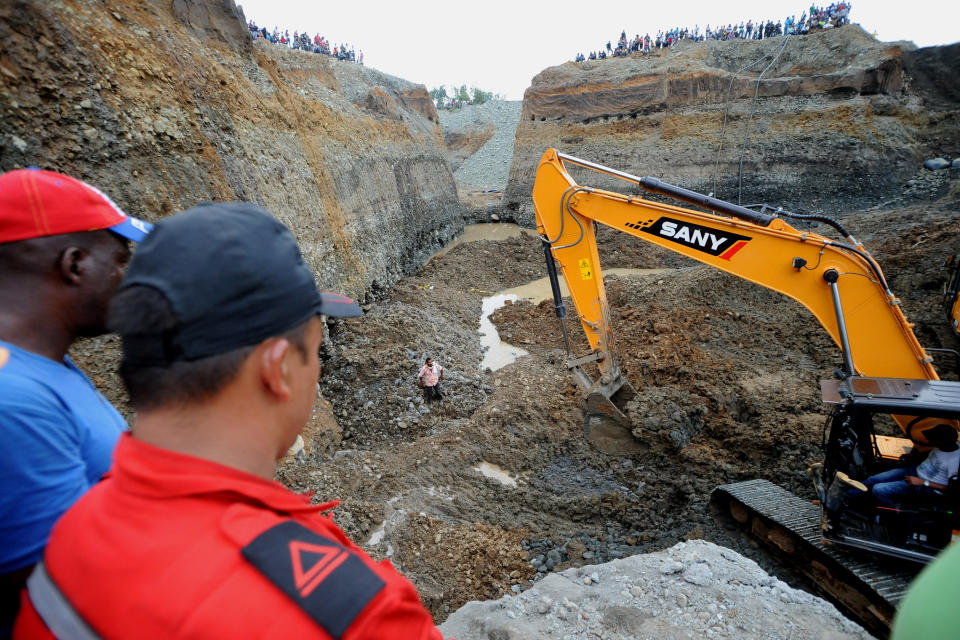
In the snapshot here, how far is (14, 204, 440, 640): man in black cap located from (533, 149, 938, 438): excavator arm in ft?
16.4

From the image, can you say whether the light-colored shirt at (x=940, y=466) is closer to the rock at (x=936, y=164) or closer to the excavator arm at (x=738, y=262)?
the excavator arm at (x=738, y=262)

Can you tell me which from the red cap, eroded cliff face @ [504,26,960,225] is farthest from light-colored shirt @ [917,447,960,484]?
eroded cliff face @ [504,26,960,225]

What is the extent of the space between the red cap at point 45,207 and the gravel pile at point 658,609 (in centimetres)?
284

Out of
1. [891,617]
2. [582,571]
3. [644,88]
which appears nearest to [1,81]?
[582,571]

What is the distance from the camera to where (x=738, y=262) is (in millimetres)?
5098

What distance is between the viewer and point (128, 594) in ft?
2.39

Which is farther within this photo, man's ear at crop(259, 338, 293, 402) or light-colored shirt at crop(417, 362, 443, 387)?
light-colored shirt at crop(417, 362, 443, 387)

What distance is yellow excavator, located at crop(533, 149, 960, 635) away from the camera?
12.7 feet

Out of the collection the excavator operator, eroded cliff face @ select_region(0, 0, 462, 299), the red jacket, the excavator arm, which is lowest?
the excavator operator

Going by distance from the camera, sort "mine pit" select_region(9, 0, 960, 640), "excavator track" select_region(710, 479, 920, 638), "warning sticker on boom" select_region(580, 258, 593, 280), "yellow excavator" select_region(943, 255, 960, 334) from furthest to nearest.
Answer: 1. "yellow excavator" select_region(943, 255, 960, 334)
2. "warning sticker on boom" select_region(580, 258, 593, 280)
3. "mine pit" select_region(9, 0, 960, 640)
4. "excavator track" select_region(710, 479, 920, 638)

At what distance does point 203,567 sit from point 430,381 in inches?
278

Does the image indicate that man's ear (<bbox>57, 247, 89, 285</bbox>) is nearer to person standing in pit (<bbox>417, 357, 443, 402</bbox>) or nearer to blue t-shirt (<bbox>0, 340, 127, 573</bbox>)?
blue t-shirt (<bbox>0, 340, 127, 573</bbox>)

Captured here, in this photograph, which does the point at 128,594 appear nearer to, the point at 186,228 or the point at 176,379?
the point at 176,379

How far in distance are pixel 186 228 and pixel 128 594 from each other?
0.59 m
